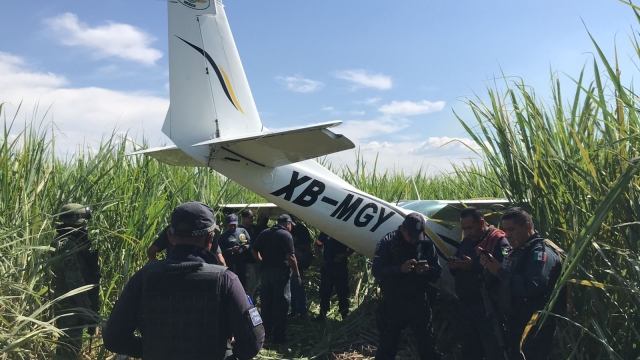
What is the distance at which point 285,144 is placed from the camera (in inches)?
175

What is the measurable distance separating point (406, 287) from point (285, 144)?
1789 millimetres

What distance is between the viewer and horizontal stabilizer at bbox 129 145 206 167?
5011 millimetres

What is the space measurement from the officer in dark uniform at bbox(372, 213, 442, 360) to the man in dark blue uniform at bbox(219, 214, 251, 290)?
110 inches

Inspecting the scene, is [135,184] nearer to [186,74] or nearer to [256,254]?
[186,74]

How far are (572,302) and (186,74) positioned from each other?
14.9ft

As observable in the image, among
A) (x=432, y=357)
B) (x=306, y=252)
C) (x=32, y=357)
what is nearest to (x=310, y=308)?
(x=306, y=252)

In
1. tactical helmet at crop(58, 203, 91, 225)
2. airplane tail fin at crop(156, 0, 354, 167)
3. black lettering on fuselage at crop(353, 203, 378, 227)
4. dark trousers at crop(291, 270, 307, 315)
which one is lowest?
dark trousers at crop(291, 270, 307, 315)

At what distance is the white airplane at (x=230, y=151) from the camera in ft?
16.8

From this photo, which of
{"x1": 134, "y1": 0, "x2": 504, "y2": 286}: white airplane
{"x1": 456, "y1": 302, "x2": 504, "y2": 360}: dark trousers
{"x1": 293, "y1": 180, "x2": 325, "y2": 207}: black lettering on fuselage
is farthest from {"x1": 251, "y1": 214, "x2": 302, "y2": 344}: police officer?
{"x1": 456, "y1": 302, "x2": 504, "y2": 360}: dark trousers

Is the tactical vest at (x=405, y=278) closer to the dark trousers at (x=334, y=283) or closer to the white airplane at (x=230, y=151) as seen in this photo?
the white airplane at (x=230, y=151)

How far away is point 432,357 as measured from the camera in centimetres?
418

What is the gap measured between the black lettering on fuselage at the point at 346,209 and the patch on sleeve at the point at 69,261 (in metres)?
2.81

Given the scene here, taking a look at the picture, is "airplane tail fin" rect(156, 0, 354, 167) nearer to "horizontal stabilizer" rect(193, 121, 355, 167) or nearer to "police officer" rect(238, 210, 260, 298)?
"horizontal stabilizer" rect(193, 121, 355, 167)

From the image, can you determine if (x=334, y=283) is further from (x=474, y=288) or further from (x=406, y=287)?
(x=474, y=288)
